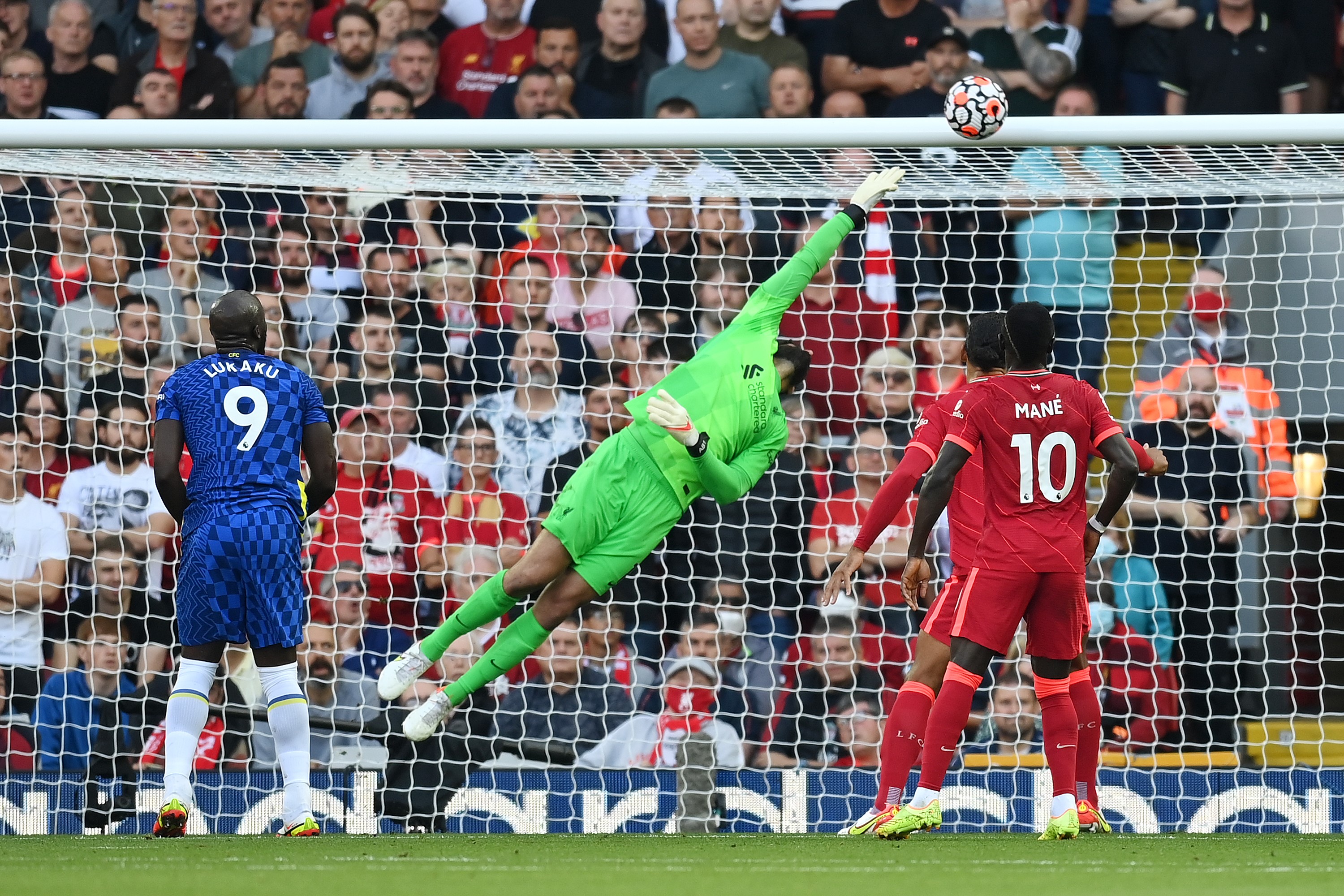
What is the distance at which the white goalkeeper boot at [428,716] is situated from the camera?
594 centimetres

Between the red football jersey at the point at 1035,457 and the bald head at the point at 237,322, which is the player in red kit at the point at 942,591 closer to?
the red football jersey at the point at 1035,457

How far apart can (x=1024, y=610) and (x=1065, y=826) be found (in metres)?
0.70

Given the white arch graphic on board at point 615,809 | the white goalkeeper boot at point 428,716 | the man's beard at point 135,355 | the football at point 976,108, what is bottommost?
the white arch graphic on board at point 615,809

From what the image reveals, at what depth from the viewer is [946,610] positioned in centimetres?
582

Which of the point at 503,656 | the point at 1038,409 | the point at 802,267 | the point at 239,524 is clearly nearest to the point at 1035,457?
the point at 1038,409

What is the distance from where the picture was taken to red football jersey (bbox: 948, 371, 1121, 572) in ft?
16.8

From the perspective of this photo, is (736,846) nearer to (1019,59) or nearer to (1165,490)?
(1165,490)

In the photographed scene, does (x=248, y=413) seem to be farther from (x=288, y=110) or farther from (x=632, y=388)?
(x=288, y=110)

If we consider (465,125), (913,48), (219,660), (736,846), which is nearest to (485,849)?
(736,846)

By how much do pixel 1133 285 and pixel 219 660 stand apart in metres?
4.93

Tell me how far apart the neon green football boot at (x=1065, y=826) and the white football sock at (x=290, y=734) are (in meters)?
2.50

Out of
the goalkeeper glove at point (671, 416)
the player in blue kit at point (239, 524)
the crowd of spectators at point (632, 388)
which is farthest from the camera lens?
the crowd of spectators at point (632, 388)

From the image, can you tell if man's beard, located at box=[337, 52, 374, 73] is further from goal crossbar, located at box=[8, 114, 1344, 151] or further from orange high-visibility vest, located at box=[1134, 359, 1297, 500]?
orange high-visibility vest, located at box=[1134, 359, 1297, 500]

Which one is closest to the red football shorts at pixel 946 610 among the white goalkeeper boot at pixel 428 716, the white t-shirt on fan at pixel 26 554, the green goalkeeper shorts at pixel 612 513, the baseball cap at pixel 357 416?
the green goalkeeper shorts at pixel 612 513
